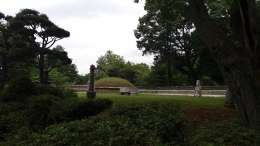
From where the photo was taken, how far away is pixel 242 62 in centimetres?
570

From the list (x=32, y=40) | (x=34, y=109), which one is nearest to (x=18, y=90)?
(x=34, y=109)

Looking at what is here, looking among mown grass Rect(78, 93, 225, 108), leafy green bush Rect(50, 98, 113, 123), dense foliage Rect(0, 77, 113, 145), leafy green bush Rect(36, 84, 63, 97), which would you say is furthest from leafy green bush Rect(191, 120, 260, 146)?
leafy green bush Rect(36, 84, 63, 97)

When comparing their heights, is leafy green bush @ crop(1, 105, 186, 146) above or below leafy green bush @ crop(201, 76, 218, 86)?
below

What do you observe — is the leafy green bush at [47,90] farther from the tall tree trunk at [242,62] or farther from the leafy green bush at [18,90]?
the tall tree trunk at [242,62]

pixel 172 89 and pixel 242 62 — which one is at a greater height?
pixel 242 62

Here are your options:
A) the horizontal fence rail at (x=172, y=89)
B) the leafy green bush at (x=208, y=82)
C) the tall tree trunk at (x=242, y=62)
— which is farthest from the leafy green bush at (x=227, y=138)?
the leafy green bush at (x=208, y=82)

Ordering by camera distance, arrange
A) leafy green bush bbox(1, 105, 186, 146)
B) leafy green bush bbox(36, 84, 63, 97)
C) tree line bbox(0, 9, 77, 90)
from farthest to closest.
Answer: tree line bbox(0, 9, 77, 90) → leafy green bush bbox(36, 84, 63, 97) → leafy green bush bbox(1, 105, 186, 146)

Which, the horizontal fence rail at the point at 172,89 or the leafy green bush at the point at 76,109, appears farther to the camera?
the horizontal fence rail at the point at 172,89

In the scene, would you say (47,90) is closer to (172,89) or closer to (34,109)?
(34,109)

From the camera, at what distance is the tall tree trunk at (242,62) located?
220 inches

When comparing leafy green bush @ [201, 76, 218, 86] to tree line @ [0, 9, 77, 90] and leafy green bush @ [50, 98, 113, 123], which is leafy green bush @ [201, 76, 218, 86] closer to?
tree line @ [0, 9, 77, 90]

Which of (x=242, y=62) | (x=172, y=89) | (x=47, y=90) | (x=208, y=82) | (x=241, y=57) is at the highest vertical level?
(x=241, y=57)

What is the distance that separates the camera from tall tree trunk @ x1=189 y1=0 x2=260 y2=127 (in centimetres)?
558

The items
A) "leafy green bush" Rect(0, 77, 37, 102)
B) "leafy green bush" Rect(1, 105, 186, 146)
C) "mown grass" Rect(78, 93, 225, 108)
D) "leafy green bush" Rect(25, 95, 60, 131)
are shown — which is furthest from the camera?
"mown grass" Rect(78, 93, 225, 108)
